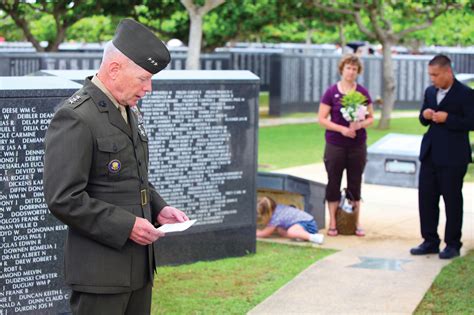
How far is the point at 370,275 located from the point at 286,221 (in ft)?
5.72

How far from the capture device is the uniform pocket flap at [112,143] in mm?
4234

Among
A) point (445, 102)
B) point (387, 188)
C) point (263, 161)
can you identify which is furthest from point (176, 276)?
point (263, 161)

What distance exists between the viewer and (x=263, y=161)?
57.1ft

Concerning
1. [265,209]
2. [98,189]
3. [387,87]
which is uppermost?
[98,189]

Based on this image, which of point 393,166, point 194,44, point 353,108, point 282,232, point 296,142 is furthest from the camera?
point 296,142

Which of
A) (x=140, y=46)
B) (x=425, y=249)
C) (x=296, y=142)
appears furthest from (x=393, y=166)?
(x=140, y=46)

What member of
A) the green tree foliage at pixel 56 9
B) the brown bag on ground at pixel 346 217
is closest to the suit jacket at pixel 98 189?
the brown bag on ground at pixel 346 217

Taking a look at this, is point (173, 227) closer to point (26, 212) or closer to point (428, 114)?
point (26, 212)

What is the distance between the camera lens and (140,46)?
13.9 feet

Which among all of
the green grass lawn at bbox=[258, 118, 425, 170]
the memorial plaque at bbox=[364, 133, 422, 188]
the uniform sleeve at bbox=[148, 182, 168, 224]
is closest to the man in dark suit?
the uniform sleeve at bbox=[148, 182, 168, 224]

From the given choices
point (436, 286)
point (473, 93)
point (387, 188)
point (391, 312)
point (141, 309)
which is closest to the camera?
point (141, 309)

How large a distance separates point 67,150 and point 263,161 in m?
13.3

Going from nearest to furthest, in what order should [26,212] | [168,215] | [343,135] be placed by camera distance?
[168,215] < [26,212] < [343,135]

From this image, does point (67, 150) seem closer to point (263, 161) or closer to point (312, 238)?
point (312, 238)
